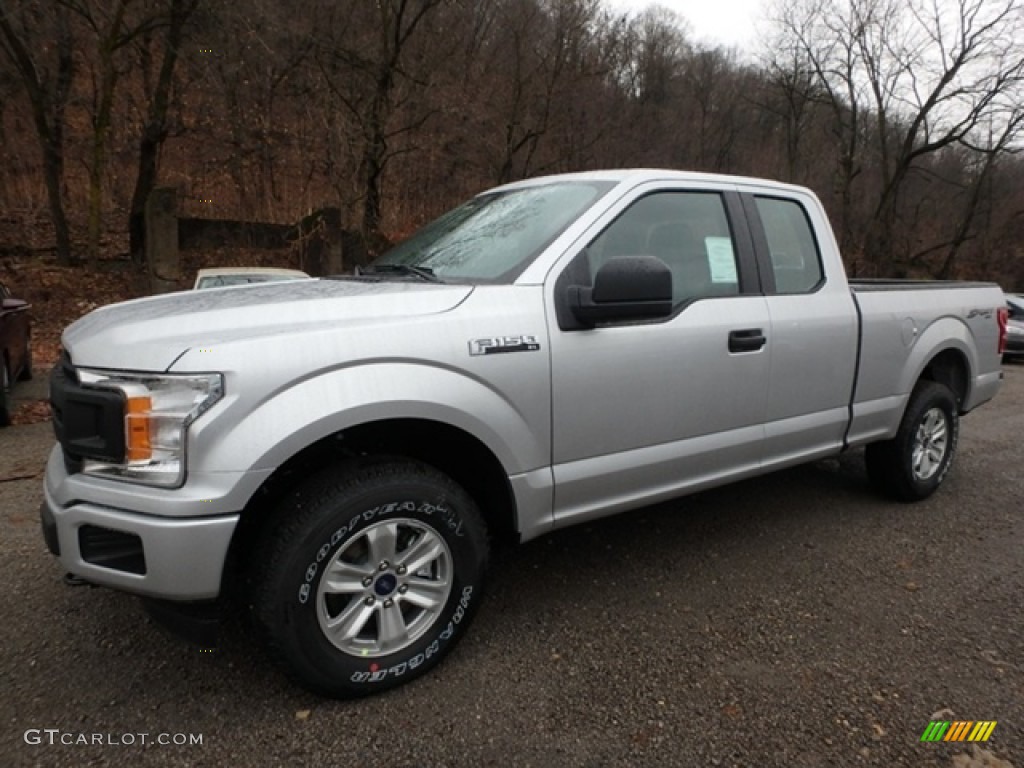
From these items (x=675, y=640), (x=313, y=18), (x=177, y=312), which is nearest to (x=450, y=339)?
(x=177, y=312)

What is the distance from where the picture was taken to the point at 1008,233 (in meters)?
31.5

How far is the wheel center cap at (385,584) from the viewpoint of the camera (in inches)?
91.1

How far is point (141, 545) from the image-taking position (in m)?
1.99

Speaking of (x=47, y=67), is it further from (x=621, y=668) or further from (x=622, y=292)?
(x=621, y=668)

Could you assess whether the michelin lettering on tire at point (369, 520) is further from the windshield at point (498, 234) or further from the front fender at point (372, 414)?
the windshield at point (498, 234)

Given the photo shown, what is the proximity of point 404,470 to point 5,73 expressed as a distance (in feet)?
59.4

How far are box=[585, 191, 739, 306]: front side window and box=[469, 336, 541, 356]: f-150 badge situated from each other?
54 centimetres

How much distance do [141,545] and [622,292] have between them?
183cm

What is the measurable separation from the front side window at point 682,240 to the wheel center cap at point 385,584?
59.1 inches

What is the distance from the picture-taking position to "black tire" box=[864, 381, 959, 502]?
4.20m

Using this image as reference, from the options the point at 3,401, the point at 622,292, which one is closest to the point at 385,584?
the point at 622,292

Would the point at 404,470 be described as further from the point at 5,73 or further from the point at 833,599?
the point at 5,73

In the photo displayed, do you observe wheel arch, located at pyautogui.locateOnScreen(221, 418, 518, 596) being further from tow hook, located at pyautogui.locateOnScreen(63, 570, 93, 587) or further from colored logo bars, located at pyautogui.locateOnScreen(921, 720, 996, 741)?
colored logo bars, located at pyautogui.locateOnScreen(921, 720, 996, 741)

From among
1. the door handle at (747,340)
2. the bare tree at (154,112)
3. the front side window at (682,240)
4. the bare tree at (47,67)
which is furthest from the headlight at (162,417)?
the bare tree at (47,67)
